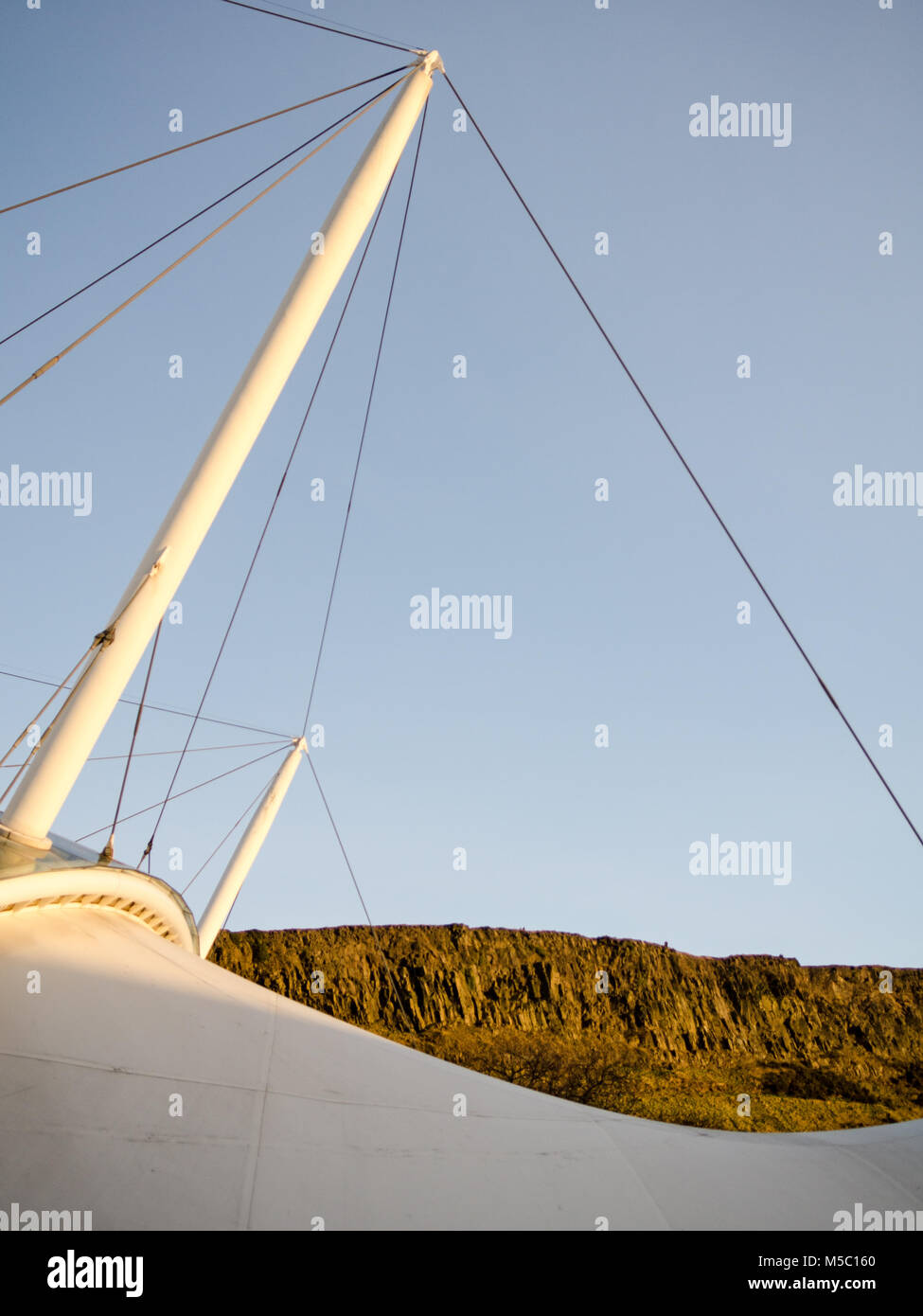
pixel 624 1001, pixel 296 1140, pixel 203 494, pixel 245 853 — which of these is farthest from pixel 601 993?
pixel 203 494

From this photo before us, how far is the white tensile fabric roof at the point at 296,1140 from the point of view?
11.5ft

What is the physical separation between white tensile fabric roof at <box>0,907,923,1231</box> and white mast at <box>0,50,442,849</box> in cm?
94

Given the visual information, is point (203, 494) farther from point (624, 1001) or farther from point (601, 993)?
point (624, 1001)

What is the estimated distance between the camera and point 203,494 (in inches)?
228

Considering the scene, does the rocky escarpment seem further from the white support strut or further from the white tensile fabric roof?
the white tensile fabric roof

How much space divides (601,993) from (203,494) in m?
40.9

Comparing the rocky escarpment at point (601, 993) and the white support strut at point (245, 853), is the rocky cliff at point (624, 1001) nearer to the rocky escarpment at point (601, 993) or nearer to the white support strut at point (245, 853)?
the rocky escarpment at point (601, 993)

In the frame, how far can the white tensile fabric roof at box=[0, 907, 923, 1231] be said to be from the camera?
3.50 meters

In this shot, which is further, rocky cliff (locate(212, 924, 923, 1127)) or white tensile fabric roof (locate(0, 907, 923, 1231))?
rocky cliff (locate(212, 924, 923, 1127))

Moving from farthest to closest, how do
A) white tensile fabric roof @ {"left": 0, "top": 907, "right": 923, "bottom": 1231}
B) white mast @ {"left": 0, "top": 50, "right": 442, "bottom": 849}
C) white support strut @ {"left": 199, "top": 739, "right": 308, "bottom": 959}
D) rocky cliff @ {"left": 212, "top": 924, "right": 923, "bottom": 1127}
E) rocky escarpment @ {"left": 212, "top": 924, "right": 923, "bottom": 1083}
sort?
rocky escarpment @ {"left": 212, "top": 924, "right": 923, "bottom": 1083}, rocky cliff @ {"left": 212, "top": 924, "right": 923, "bottom": 1127}, white support strut @ {"left": 199, "top": 739, "right": 308, "bottom": 959}, white mast @ {"left": 0, "top": 50, "right": 442, "bottom": 849}, white tensile fabric roof @ {"left": 0, "top": 907, "right": 923, "bottom": 1231}

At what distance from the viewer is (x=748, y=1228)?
151 inches

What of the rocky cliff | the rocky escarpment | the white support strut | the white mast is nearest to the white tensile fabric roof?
the white mast
